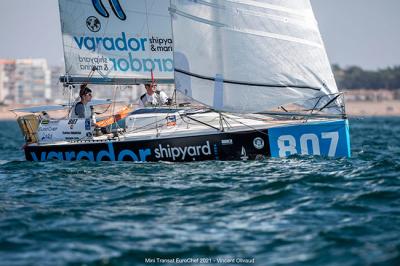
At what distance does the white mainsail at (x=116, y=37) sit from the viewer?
17.4 metres

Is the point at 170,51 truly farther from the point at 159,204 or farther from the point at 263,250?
the point at 263,250

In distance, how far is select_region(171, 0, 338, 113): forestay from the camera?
14.7m

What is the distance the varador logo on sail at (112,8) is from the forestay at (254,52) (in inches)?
109

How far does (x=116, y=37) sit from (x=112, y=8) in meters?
0.70

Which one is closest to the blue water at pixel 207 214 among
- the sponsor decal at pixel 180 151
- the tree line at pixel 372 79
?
the sponsor decal at pixel 180 151

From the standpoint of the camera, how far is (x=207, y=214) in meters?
9.74

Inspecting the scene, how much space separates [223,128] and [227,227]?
20.2ft

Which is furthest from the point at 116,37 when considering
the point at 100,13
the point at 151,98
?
the point at 151,98

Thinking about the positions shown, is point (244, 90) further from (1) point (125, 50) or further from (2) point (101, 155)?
(1) point (125, 50)

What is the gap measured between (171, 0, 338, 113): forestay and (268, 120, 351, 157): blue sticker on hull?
566 mm

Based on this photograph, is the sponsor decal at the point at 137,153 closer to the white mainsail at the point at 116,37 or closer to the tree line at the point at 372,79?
the white mainsail at the point at 116,37

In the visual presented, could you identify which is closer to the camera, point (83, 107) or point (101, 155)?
point (101, 155)

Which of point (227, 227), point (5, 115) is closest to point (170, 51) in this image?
point (227, 227)

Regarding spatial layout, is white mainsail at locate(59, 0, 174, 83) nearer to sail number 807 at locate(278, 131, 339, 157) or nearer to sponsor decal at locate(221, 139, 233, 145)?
sponsor decal at locate(221, 139, 233, 145)
